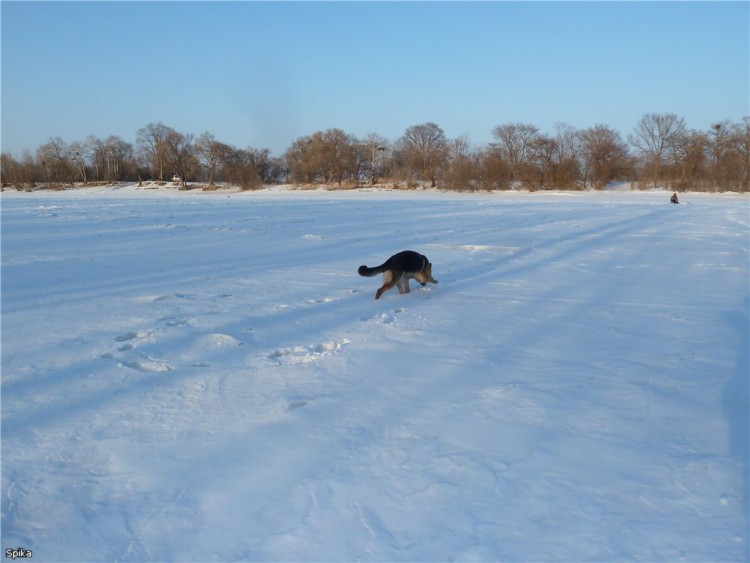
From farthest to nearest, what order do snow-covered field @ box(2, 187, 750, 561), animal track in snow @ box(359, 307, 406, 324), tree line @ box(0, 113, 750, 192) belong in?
tree line @ box(0, 113, 750, 192) < animal track in snow @ box(359, 307, 406, 324) < snow-covered field @ box(2, 187, 750, 561)

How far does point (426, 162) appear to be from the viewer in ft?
189

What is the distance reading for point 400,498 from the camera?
267 centimetres

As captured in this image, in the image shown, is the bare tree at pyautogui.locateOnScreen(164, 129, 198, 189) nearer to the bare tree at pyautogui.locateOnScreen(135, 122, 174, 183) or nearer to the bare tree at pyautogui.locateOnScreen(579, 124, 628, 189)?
the bare tree at pyautogui.locateOnScreen(135, 122, 174, 183)

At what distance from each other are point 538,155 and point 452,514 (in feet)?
190

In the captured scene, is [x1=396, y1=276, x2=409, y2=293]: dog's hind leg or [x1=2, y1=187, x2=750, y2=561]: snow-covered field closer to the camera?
[x1=2, y1=187, x2=750, y2=561]: snow-covered field

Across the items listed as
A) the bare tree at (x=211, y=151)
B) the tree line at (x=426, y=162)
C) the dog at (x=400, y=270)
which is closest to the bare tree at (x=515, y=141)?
the tree line at (x=426, y=162)

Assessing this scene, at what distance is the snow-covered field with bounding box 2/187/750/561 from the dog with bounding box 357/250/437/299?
0.91 feet

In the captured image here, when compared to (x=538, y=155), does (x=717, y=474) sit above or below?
below

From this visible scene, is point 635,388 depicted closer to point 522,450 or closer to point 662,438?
point 662,438

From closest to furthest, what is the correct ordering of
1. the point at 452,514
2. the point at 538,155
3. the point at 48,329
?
the point at 452,514 → the point at 48,329 → the point at 538,155

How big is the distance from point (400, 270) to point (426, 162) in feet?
173

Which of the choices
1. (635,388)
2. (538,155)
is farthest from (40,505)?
(538,155)

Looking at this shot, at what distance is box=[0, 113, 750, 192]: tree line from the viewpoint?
51.8 metres

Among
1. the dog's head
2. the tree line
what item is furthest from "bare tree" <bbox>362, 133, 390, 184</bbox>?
the dog's head
